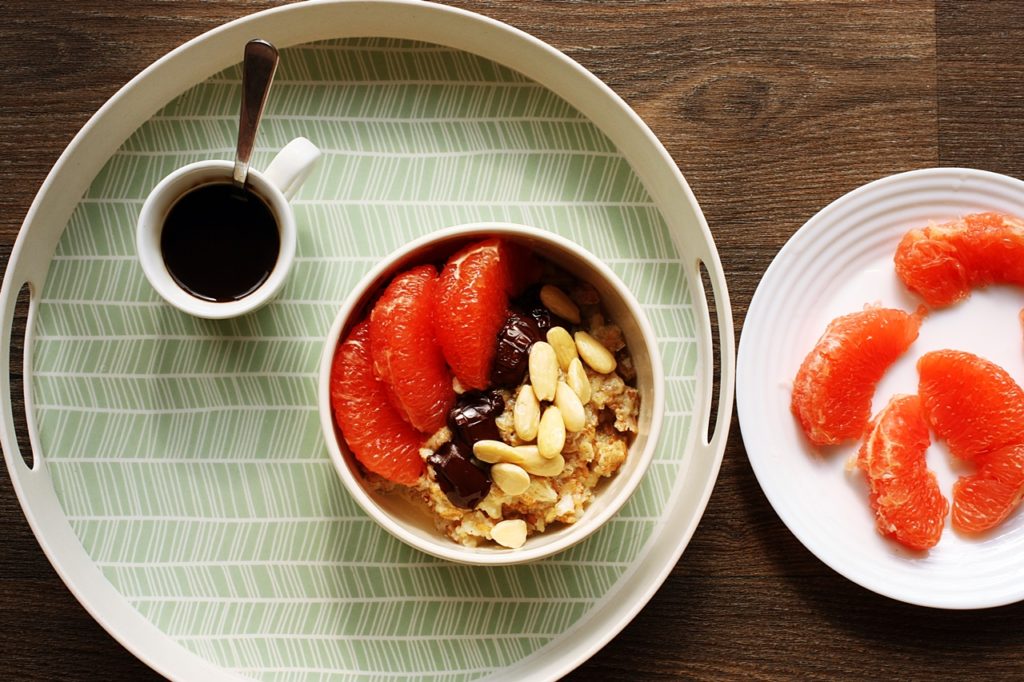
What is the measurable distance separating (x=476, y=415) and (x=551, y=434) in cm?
12

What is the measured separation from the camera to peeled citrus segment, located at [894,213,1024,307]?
161 centimetres

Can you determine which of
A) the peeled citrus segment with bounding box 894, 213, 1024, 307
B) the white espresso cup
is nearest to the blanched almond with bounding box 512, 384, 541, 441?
the white espresso cup

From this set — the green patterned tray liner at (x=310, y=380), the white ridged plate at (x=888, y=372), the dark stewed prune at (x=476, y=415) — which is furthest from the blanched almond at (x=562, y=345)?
the white ridged plate at (x=888, y=372)

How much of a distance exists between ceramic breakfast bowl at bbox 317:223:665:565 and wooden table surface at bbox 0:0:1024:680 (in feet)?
1.13

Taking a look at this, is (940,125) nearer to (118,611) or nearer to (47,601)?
(118,611)

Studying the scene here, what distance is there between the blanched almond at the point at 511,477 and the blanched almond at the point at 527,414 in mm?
Answer: 52

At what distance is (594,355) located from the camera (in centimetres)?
140

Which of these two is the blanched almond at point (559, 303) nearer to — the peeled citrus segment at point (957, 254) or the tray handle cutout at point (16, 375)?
the peeled citrus segment at point (957, 254)

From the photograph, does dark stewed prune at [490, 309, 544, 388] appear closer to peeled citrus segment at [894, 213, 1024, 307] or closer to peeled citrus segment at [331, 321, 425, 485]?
peeled citrus segment at [331, 321, 425, 485]

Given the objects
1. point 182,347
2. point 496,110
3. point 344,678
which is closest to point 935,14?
point 496,110

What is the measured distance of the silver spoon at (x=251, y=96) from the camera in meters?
1.37

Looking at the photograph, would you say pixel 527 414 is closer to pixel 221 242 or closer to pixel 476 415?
pixel 476 415

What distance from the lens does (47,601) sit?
1607mm


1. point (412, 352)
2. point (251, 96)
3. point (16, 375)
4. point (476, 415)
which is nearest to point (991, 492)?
point (476, 415)
